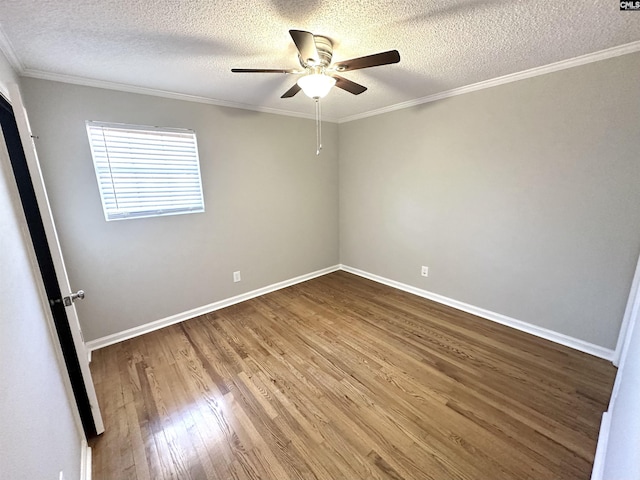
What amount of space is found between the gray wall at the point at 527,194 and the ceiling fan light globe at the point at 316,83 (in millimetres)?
1704

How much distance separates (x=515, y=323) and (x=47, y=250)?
12.1 feet

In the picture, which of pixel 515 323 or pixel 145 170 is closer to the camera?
pixel 145 170

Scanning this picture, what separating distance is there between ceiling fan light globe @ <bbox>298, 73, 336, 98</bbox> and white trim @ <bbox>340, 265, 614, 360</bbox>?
103 inches

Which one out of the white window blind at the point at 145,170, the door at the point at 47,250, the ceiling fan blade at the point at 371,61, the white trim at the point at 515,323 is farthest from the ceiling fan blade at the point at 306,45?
the white trim at the point at 515,323

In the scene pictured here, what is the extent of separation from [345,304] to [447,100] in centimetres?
252

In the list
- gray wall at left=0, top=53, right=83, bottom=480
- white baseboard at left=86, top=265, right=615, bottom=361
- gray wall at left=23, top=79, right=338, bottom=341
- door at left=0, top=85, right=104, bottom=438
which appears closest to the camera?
gray wall at left=0, top=53, right=83, bottom=480

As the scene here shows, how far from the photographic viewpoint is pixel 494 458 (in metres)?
1.40

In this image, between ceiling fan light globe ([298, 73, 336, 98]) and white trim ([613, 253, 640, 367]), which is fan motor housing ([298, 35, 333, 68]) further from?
white trim ([613, 253, 640, 367])

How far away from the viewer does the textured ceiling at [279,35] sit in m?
1.34

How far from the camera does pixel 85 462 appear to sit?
138 centimetres

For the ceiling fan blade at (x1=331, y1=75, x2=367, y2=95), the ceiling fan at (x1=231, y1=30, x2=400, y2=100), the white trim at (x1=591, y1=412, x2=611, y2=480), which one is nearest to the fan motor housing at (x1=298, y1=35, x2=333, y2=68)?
the ceiling fan at (x1=231, y1=30, x2=400, y2=100)

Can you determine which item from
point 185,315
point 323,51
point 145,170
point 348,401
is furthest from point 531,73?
point 185,315

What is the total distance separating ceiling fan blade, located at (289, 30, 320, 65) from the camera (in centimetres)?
127

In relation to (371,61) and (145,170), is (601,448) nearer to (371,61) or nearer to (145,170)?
(371,61)
